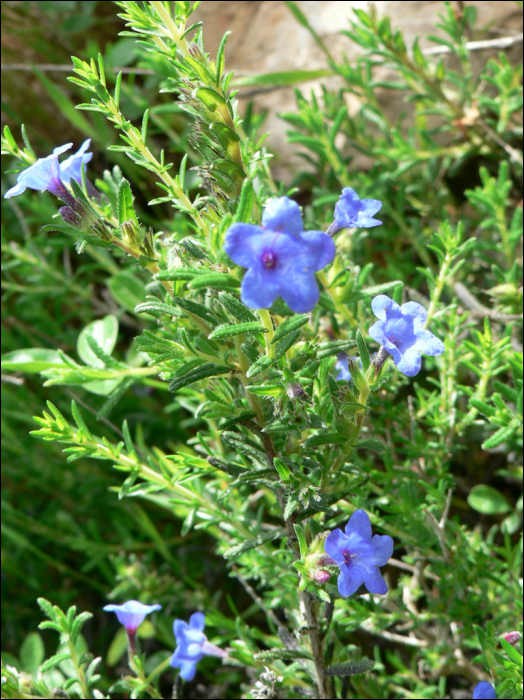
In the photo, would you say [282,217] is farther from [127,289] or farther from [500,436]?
[127,289]

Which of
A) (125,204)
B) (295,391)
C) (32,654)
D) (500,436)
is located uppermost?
(125,204)

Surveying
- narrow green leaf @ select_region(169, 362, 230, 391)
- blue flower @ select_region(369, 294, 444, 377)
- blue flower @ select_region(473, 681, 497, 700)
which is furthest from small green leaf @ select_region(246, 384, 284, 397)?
blue flower @ select_region(473, 681, 497, 700)

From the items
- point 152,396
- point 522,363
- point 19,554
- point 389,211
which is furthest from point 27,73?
point 522,363

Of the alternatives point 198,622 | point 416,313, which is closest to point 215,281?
point 416,313

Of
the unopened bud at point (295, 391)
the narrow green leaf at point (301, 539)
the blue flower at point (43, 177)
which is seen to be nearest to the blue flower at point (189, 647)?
the narrow green leaf at point (301, 539)

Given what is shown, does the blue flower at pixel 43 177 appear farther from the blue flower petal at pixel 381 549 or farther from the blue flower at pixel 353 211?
the blue flower petal at pixel 381 549
